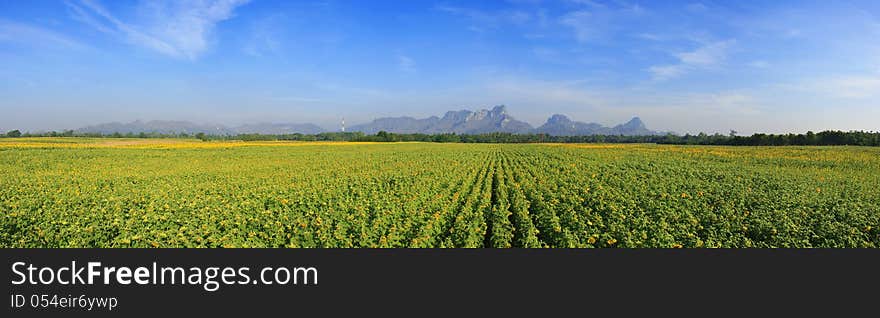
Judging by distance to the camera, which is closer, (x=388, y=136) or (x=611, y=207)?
(x=611, y=207)

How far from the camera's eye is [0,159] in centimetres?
3372

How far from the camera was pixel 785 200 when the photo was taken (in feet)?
47.5

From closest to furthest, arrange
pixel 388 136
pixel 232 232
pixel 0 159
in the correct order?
pixel 232 232 < pixel 0 159 < pixel 388 136

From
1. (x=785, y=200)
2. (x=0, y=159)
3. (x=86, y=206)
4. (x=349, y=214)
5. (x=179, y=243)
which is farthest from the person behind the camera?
(x=0, y=159)

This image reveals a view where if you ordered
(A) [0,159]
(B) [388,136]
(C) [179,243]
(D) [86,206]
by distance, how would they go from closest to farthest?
(C) [179,243], (D) [86,206], (A) [0,159], (B) [388,136]

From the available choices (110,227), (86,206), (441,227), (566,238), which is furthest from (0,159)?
(566,238)

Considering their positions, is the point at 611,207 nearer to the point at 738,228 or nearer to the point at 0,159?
the point at 738,228

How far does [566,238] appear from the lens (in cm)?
919

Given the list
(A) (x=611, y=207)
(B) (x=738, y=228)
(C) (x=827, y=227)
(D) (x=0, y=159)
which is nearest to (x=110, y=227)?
(A) (x=611, y=207)

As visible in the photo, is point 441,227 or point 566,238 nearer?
A: point 566,238

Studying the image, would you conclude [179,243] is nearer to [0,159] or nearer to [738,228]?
[738,228]

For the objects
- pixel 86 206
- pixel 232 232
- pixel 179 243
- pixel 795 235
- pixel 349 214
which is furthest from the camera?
pixel 86 206

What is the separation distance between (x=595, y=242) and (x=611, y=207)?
374 centimetres

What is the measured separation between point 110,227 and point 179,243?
8.57 feet
